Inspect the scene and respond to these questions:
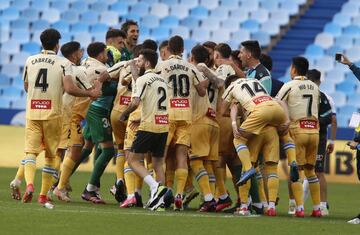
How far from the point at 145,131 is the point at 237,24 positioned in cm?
1641

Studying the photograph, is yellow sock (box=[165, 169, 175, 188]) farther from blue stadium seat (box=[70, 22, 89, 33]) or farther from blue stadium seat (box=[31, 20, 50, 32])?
blue stadium seat (box=[31, 20, 50, 32])

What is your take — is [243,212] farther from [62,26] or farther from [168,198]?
[62,26]

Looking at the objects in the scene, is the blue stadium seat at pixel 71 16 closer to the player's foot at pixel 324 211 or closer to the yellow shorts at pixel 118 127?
the yellow shorts at pixel 118 127

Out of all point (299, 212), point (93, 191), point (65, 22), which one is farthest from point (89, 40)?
point (299, 212)

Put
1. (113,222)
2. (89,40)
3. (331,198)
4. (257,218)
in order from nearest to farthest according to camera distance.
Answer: (113,222), (257,218), (331,198), (89,40)

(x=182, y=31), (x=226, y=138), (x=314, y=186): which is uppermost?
(x=182, y=31)

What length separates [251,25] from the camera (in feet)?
98.3

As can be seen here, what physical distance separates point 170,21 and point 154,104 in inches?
655

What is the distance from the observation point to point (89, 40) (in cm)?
2983

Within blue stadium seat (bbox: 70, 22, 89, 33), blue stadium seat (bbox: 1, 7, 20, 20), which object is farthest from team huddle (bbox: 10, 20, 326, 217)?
blue stadium seat (bbox: 1, 7, 20, 20)

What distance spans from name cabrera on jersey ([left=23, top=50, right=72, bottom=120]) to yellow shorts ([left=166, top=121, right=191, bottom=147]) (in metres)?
1.70

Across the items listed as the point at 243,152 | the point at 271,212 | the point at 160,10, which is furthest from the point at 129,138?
the point at 160,10

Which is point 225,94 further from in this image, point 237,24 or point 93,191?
point 237,24

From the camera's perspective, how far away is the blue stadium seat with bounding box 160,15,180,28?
30.3 m
